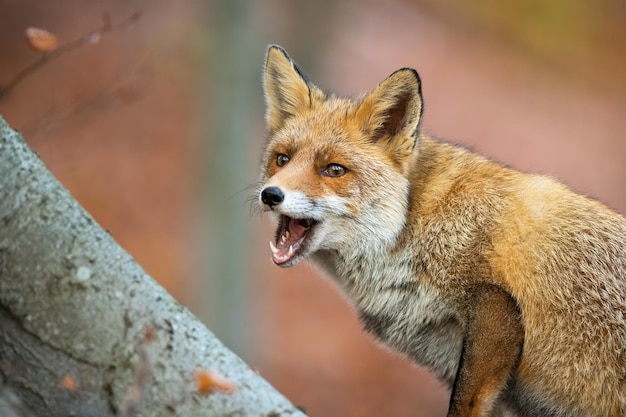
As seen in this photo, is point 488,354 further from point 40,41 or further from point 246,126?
point 246,126

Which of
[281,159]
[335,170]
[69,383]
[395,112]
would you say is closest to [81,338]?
[69,383]

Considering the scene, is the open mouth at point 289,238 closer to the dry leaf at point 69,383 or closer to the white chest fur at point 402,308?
the white chest fur at point 402,308

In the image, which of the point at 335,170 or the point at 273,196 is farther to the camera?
the point at 335,170

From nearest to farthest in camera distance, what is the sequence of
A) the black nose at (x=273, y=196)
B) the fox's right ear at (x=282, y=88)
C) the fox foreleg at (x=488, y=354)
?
the fox foreleg at (x=488, y=354) → the black nose at (x=273, y=196) → the fox's right ear at (x=282, y=88)

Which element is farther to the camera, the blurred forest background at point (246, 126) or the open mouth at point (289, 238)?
the blurred forest background at point (246, 126)

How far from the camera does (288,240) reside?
16.4 ft

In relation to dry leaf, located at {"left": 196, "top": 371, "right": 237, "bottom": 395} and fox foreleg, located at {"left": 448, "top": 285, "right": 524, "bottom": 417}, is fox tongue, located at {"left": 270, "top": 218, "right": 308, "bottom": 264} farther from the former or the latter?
dry leaf, located at {"left": 196, "top": 371, "right": 237, "bottom": 395}

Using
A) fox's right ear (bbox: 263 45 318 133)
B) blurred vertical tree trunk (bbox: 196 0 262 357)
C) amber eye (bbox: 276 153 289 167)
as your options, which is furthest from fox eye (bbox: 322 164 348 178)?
blurred vertical tree trunk (bbox: 196 0 262 357)

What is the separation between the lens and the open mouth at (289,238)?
493 centimetres

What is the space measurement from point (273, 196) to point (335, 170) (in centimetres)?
60

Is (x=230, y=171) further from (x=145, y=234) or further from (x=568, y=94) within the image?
(x=568, y=94)

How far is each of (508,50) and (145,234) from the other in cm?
1408

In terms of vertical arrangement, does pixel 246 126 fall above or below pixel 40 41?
below

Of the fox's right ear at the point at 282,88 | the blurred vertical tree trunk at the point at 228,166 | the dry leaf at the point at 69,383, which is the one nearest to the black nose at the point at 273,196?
the fox's right ear at the point at 282,88
